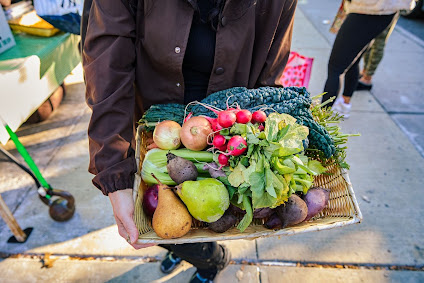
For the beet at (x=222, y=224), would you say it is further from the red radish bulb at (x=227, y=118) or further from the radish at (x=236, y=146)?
the red radish bulb at (x=227, y=118)

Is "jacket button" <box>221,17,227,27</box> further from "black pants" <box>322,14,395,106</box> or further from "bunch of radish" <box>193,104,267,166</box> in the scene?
"black pants" <box>322,14,395,106</box>

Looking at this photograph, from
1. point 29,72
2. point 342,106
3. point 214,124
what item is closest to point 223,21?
point 214,124

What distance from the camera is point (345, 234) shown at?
231cm

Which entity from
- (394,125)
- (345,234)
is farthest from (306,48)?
(345,234)

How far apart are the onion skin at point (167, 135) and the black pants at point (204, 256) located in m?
0.56

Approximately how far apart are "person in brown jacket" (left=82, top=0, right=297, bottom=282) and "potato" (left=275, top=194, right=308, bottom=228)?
0.59 m

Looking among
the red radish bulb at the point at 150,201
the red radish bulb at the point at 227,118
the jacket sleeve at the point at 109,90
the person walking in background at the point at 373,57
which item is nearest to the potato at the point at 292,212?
the red radish bulb at the point at 227,118

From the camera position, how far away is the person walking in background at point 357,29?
2.55 meters

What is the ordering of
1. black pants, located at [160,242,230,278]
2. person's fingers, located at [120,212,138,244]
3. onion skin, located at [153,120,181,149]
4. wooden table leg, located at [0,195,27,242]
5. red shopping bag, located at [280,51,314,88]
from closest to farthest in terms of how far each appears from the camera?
person's fingers, located at [120,212,138,244] < onion skin, located at [153,120,181,149] < black pants, located at [160,242,230,278] < wooden table leg, located at [0,195,27,242] < red shopping bag, located at [280,51,314,88]

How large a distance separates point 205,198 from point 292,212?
37 cm

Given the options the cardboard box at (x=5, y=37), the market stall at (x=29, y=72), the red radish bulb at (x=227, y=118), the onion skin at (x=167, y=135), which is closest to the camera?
the red radish bulb at (x=227, y=118)

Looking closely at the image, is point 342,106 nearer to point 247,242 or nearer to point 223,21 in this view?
point 247,242

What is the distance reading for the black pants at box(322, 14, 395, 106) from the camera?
2652 mm

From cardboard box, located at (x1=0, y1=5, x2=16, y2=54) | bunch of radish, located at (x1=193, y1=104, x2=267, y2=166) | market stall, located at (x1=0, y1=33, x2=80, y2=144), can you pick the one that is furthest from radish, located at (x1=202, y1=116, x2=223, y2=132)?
cardboard box, located at (x1=0, y1=5, x2=16, y2=54)
